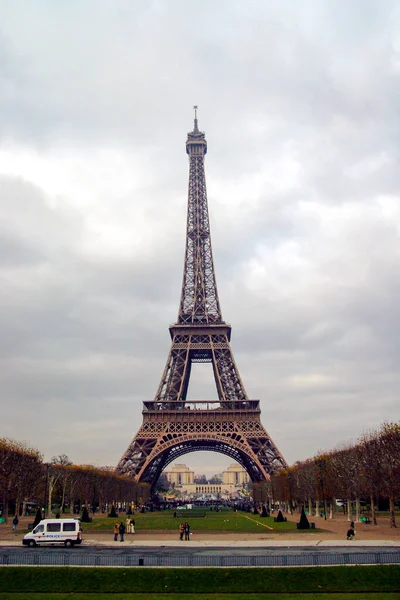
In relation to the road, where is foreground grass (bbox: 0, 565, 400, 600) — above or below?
below

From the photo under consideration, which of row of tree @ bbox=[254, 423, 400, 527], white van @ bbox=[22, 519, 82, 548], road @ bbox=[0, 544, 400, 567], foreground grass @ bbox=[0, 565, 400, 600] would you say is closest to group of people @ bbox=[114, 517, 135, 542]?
white van @ bbox=[22, 519, 82, 548]

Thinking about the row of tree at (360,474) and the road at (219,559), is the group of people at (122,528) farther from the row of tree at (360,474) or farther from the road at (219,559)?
the row of tree at (360,474)

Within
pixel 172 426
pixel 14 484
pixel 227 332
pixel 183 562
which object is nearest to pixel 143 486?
pixel 172 426

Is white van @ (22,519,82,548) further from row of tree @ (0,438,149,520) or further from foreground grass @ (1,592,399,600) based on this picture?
row of tree @ (0,438,149,520)

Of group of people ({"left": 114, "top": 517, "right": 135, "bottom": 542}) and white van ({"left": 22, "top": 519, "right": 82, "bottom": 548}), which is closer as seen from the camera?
white van ({"left": 22, "top": 519, "right": 82, "bottom": 548})

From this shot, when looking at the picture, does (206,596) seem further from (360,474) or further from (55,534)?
(360,474)

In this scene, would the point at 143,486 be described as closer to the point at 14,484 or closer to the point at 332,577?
the point at 14,484
